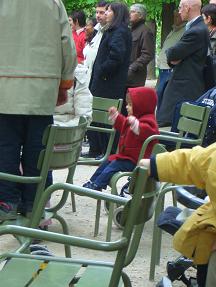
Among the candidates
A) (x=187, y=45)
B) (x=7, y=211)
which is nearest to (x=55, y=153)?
(x=7, y=211)

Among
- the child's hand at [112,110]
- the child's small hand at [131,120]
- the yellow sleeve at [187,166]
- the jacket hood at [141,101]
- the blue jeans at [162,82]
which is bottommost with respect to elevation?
the blue jeans at [162,82]

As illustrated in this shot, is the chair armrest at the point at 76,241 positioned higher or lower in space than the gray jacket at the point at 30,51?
lower

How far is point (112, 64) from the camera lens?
7.99 meters

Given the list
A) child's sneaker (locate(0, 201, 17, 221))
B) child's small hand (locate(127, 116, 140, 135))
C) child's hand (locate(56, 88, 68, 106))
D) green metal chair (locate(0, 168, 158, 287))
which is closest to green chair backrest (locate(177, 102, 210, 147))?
child's small hand (locate(127, 116, 140, 135))

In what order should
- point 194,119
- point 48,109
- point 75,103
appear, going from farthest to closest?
point 75,103
point 194,119
point 48,109

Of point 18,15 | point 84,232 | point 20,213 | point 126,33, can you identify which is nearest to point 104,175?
point 84,232

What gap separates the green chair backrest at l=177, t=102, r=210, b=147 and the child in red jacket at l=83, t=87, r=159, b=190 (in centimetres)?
21

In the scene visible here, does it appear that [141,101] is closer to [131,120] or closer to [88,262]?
[131,120]

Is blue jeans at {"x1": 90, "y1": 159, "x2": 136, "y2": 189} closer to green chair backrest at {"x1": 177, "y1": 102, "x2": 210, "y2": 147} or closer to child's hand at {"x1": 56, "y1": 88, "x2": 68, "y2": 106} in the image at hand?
green chair backrest at {"x1": 177, "y1": 102, "x2": 210, "y2": 147}

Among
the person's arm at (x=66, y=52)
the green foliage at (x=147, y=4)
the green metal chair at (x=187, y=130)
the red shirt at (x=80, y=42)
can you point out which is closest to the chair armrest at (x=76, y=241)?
the person's arm at (x=66, y=52)

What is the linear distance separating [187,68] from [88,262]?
16.2ft

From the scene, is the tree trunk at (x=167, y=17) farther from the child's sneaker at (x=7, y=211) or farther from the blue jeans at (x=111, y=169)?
the child's sneaker at (x=7, y=211)

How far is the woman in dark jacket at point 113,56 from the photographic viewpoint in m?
7.95

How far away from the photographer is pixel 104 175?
209 inches
